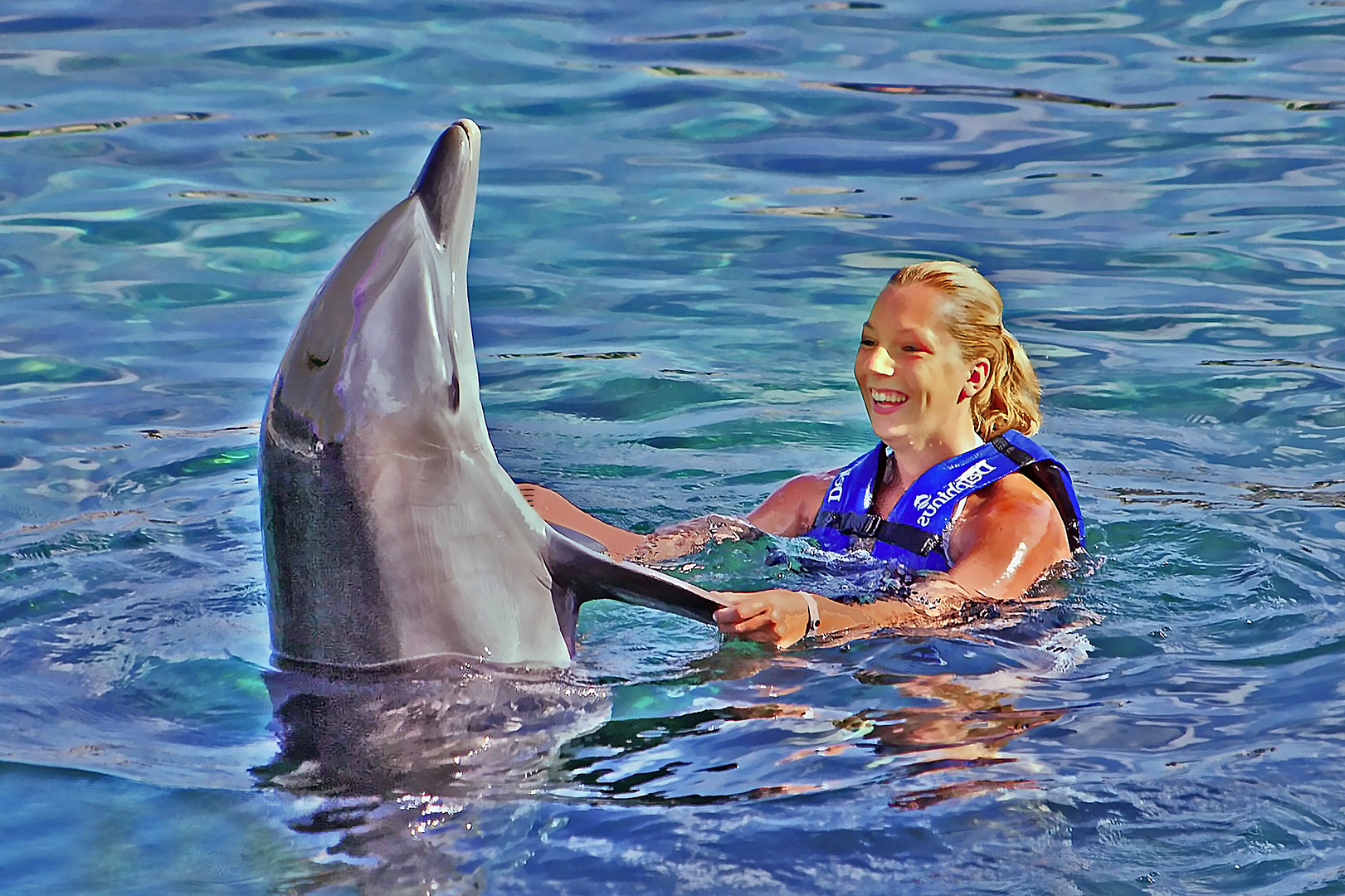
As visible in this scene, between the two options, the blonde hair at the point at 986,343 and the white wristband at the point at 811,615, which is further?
the blonde hair at the point at 986,343

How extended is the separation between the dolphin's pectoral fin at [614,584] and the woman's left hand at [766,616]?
0.05 m

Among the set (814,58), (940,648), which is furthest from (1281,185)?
(940,648)

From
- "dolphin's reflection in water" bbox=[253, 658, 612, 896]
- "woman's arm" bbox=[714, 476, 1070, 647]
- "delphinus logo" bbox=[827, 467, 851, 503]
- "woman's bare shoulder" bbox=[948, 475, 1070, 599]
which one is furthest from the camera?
"delphinus logo" bbox=[827, 467, 851, 503]

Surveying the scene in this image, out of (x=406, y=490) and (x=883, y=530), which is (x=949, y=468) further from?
(x=406, y=490)

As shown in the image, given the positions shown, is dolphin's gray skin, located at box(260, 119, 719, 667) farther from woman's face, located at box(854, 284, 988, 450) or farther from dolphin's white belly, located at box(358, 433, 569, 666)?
woman's face, located at box(854, 284, 988, 450)

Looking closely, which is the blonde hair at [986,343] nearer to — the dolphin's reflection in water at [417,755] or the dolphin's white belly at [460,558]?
the dolphin's white belly at [460,558]

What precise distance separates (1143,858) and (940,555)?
6.15 feet

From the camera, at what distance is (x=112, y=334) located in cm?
874

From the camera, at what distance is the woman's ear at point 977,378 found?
577 cm

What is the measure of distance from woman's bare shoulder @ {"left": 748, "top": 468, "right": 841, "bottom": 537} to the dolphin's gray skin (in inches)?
72.9

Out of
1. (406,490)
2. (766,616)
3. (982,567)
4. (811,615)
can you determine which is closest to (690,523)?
(982,567)

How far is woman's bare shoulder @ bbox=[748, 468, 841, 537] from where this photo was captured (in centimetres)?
635

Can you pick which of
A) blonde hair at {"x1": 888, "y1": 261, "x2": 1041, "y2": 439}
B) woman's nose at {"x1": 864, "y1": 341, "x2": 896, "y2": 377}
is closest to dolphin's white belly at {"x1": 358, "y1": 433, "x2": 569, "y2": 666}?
woman's nose at {"x1": 864, "y1": 341, "x2": 896, "y2": 377}

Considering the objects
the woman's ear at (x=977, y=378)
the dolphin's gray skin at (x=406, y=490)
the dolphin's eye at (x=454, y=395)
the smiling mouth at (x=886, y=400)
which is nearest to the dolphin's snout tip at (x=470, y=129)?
the dolphin's gray skin at (x=406, y=490)
